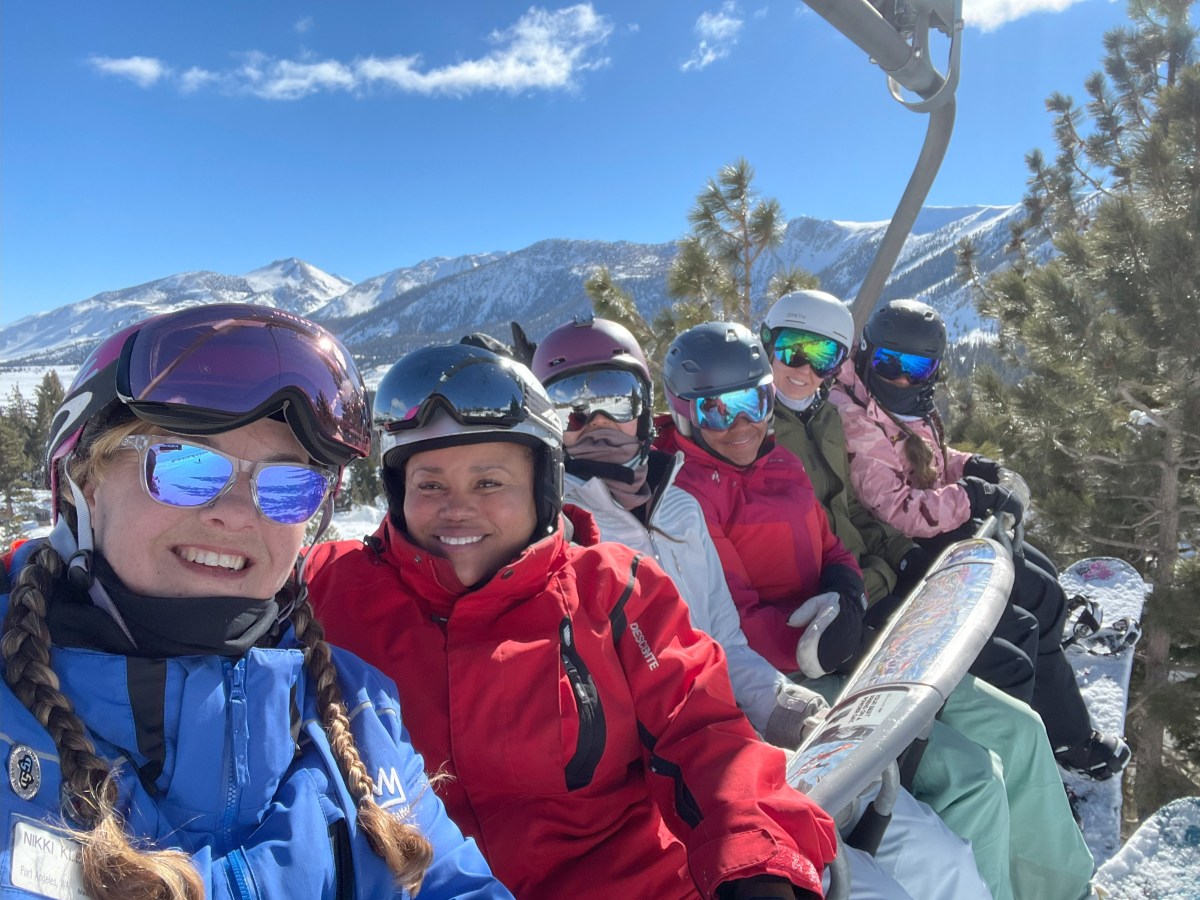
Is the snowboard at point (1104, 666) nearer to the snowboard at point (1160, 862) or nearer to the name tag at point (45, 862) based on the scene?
the snowboard at point (1160, 862)

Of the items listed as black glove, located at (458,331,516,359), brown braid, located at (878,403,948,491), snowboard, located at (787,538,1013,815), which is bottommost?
snowboard, located at (787,538,1013,815)

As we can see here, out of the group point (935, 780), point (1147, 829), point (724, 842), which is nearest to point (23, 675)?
point (724, 842)

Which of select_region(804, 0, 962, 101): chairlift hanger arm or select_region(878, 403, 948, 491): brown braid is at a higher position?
select_region(804, 0, 962, 101): chairlift hanger arm

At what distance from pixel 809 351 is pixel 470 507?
8.40ft

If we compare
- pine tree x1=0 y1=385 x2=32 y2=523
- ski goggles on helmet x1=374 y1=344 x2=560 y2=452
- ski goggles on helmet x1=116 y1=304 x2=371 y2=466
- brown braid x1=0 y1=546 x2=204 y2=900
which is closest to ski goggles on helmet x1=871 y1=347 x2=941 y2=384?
ski goggles on helmet x1=374 y1=344 x2=560 y2=452

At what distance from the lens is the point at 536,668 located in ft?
5.63

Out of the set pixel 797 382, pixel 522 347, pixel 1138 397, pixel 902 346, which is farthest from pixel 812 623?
pixel 1138 397

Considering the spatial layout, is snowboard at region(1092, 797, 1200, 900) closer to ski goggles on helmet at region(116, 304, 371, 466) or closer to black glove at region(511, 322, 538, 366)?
black glove at region(511, 322, 538, 366)

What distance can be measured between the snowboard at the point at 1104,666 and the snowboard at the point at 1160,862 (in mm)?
115

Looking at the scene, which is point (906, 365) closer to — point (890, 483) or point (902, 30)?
point (890, 483)

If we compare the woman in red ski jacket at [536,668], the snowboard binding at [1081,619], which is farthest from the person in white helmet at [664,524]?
the snowboard binding at [1081,619]

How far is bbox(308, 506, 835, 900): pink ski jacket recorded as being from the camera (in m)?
1.65

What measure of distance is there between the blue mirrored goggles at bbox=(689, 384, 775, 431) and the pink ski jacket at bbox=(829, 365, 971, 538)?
0.89 meters

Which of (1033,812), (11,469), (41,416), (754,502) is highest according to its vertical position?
(41,416)
